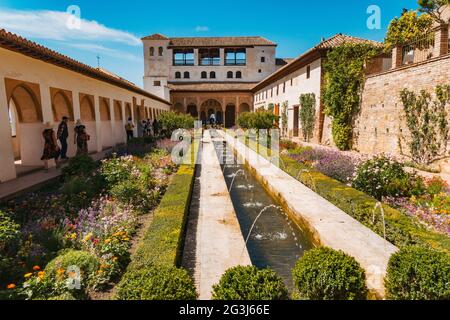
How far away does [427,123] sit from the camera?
10.3m

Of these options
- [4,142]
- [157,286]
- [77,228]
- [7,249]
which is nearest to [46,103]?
[4,142]

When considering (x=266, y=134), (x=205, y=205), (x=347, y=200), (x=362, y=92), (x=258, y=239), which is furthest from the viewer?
(x=266, y=134)

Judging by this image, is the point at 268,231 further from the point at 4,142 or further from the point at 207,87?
the point at 207,87

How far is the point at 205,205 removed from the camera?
702 cm

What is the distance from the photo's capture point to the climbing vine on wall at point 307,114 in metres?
18.6

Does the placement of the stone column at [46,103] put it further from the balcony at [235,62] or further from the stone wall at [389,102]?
the balcony at [235,62]

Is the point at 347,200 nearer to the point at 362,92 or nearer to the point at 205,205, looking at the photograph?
the point at 205,205

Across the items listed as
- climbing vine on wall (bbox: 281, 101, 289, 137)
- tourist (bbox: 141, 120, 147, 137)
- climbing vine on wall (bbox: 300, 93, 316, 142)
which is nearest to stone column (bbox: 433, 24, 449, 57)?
climbing vine on wall (bbox: 300, 93, 316, 142)

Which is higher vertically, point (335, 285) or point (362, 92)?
point (362, 92)

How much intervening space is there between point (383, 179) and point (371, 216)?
6.35 feet

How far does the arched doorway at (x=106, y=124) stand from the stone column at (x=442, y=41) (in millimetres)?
14117

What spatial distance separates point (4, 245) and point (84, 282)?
1423mm

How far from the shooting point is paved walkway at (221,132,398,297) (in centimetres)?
400
